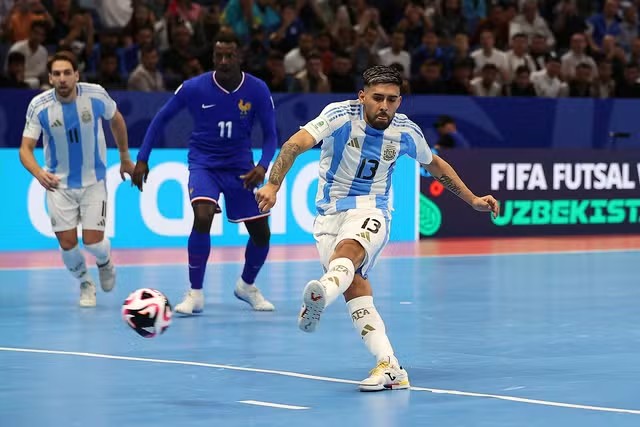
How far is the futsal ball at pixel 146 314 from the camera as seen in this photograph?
9211mm

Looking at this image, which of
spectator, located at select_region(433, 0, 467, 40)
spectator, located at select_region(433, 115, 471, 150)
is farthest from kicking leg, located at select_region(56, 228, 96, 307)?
spectator, located at select_region(433, 0, 467, 40)

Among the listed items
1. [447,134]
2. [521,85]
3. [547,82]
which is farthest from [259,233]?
[547,82]

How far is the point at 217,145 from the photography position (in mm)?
12875

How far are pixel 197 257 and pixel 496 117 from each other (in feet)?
36.8

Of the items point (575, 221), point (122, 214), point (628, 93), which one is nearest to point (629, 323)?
Result: point (122, 214)

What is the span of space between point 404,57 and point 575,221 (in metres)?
3.85

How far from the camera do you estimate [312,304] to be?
8328mm

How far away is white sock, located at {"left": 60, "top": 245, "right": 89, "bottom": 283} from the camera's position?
13.5 meters

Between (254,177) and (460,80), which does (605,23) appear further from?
(254,177)

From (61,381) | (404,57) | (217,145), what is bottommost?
(61,381)

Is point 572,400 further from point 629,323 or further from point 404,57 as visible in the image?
point 404,57

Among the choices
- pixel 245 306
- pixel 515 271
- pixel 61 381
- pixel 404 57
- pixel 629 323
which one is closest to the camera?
pixel 61 381

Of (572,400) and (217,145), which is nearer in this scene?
(572,400)

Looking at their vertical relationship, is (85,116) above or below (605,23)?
below
